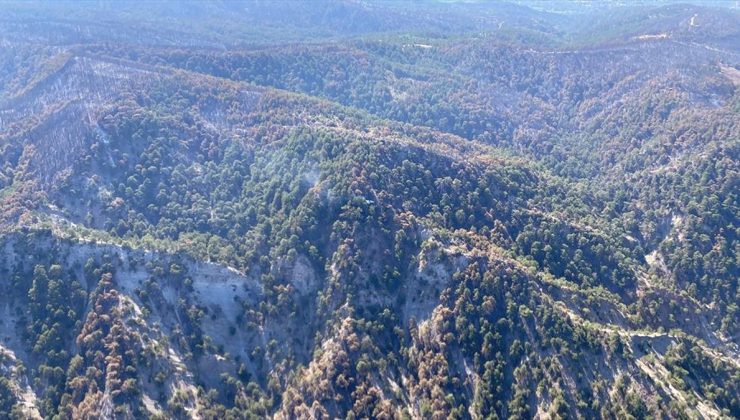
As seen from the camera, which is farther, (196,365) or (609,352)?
(196,365)

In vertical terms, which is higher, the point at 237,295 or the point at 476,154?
the point at 476,154

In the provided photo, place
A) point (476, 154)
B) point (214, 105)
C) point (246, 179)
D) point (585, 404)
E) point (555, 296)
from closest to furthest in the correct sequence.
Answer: point (585, 404), point (555, 296), point (246, 179), point (476, 154), point (214, 105)

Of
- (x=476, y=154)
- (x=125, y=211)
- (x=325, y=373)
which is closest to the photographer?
(x=325, y=373)

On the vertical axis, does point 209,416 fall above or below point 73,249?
below

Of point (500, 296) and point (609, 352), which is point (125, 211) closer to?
point (500, 296)

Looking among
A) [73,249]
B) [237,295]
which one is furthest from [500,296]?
[73,249]

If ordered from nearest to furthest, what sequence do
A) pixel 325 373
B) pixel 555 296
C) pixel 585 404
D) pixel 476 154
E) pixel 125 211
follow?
1. pixel 585 404
2. pixel 325 373
3. pixel 555 296
4. pixel 125 211
5. pixel 476 154

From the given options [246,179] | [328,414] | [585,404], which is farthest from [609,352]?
[246,179]

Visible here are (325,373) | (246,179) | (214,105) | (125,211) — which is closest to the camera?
(325,373)

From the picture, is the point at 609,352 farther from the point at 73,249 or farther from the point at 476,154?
the point at 73,249

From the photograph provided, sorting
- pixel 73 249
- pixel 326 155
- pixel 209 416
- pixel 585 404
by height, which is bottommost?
pixel 209 416
